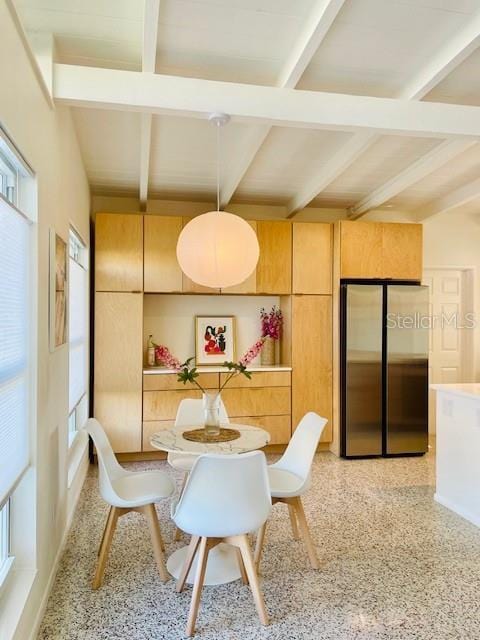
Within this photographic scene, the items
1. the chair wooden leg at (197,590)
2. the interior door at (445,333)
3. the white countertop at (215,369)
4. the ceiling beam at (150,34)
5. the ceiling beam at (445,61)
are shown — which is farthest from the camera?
the interior door at (445,333)

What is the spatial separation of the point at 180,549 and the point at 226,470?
3.70 feet

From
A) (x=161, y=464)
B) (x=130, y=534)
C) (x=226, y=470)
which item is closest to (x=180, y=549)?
(x=130, y=534)

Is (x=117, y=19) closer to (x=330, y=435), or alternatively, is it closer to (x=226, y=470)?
(x=226, y=470)

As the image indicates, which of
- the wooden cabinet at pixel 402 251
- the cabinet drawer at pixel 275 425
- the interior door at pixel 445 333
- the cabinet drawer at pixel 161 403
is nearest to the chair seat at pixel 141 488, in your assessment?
the cabinet drawer at pixel 161 403

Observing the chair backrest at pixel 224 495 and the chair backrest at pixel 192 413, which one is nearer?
the chair backrest at pixel 224 495

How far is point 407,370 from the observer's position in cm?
481

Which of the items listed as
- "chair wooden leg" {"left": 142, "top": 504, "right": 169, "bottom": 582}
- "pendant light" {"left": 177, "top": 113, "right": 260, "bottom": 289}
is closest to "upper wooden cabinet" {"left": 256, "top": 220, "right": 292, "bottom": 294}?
"pendant light" {"left": 177, "top": 113, "right": 260, "bottom": 289}

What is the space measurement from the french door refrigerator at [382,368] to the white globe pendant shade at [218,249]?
90.3 inches

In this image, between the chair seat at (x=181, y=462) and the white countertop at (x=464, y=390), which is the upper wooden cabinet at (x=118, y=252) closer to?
the chair seat at (x=181, y=462)

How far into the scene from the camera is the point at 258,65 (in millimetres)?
2482

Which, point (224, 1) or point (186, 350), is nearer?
point (224, 1)

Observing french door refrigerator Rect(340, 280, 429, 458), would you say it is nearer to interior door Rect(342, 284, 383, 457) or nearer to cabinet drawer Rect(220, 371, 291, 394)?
interior door Rect(342, 284, 383, 457)

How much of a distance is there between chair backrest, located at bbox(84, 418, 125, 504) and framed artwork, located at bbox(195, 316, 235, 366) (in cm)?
234

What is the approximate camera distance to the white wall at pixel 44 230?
1.69 m
